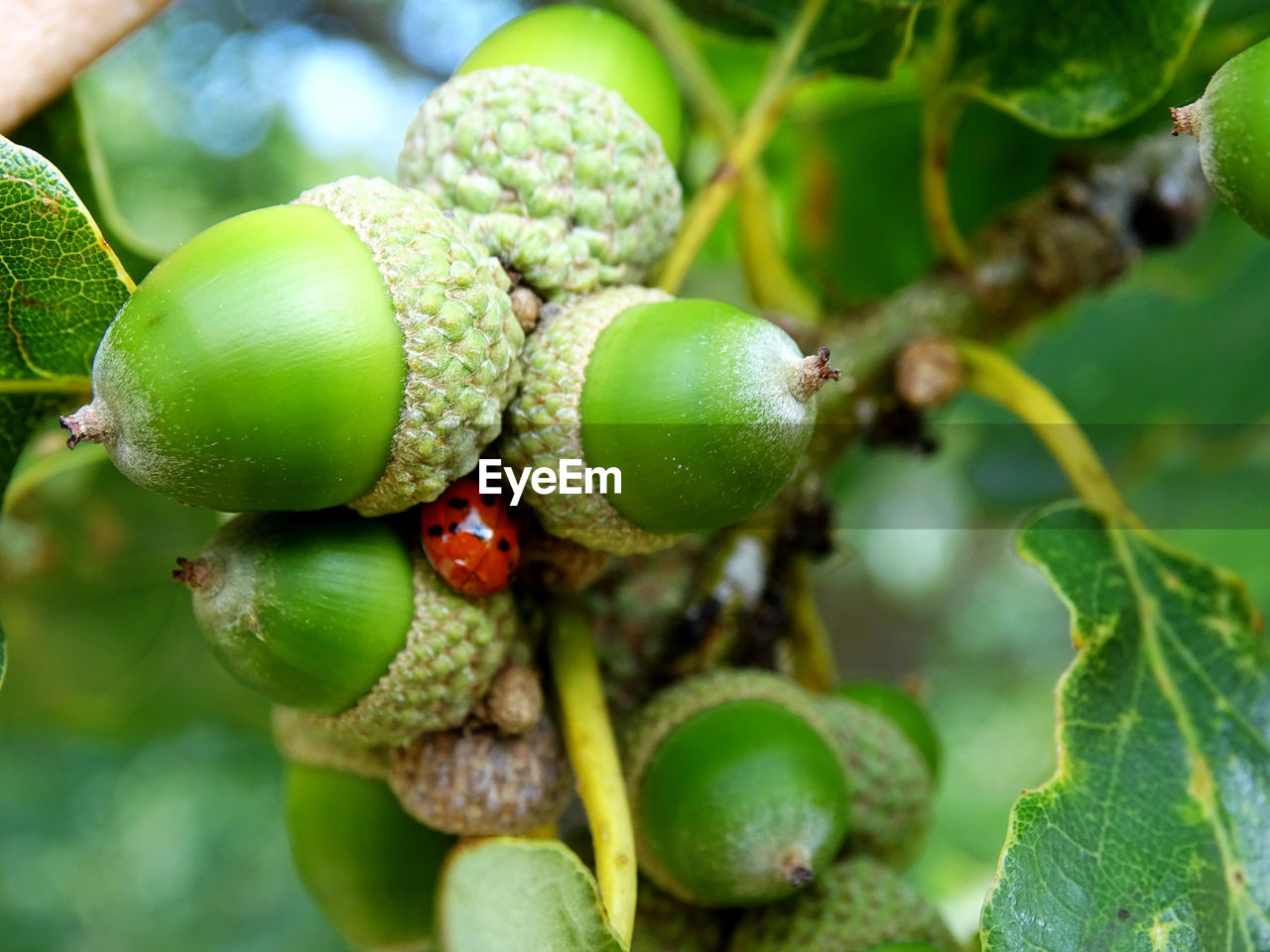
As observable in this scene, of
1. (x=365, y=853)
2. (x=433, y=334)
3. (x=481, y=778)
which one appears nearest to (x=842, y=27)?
(x=433, y=334)

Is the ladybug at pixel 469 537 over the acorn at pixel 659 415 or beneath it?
beneath

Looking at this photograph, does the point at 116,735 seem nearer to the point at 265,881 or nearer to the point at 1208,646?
the point at 265,881

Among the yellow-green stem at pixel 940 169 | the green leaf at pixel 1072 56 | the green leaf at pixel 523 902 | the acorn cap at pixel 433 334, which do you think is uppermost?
the green leaf at pixel 1072 56

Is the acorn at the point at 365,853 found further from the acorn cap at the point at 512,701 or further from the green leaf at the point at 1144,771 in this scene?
the green leaf at the point at 1144,771

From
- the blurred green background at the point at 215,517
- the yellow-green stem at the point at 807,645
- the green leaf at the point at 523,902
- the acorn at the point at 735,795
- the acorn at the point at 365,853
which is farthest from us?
the blurred green background at the point at 215,517

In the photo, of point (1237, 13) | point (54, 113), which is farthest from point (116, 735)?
point (1237, 13)

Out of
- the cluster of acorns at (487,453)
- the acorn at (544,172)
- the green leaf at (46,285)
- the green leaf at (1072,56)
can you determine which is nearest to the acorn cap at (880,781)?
the cluster of acorns at (487,453)
